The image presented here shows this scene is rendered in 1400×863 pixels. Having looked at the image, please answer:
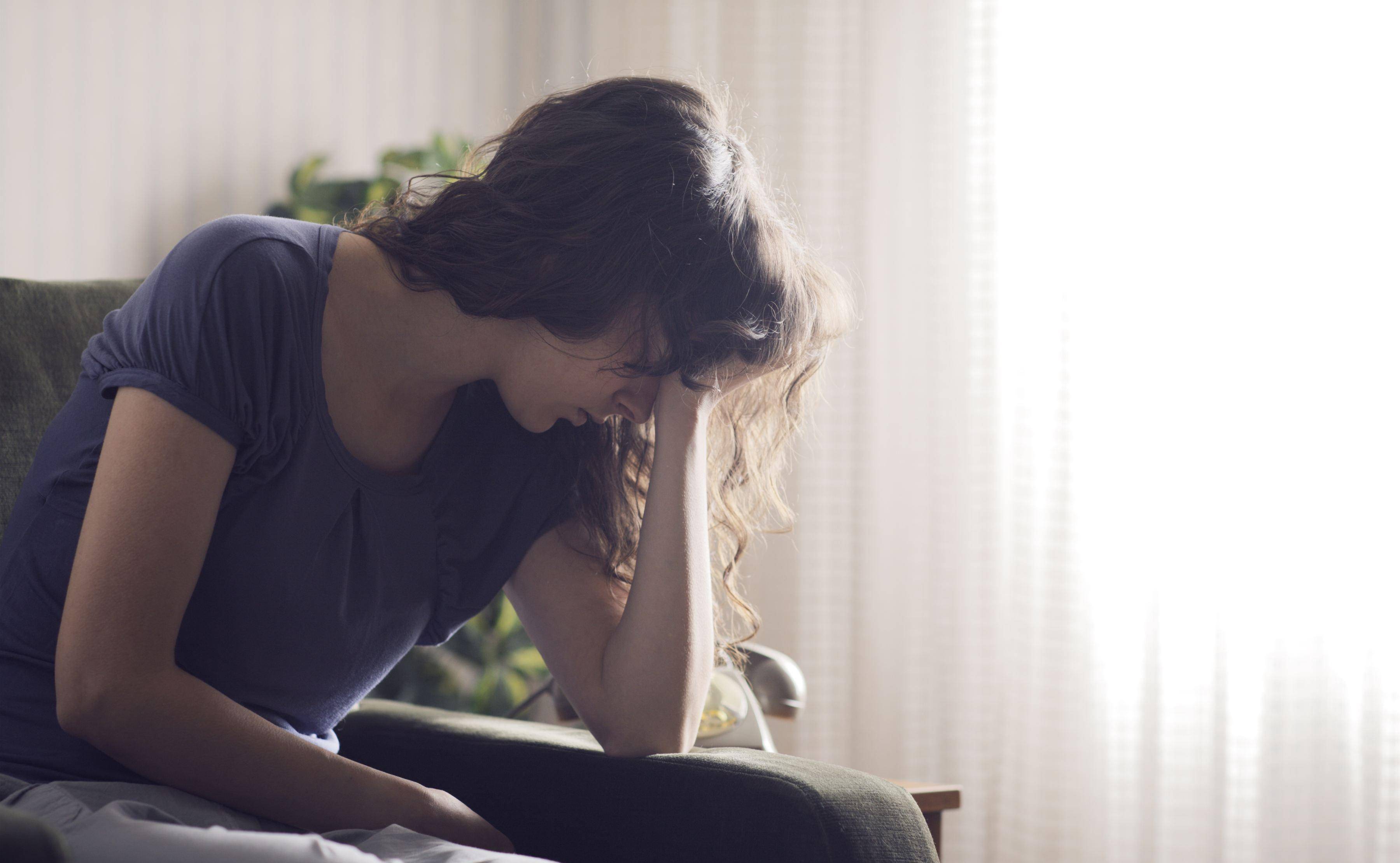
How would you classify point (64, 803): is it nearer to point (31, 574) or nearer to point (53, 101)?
point (31, 574)

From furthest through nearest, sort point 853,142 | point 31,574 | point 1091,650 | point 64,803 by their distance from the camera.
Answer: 1. point 853,142
2. point 1091,650
3. point 31,574
4. point 64,803

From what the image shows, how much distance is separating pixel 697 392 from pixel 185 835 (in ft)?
1.76

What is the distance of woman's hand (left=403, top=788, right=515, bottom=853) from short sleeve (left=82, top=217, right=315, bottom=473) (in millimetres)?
300

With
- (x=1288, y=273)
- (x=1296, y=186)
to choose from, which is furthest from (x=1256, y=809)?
(x=1296, y=186)

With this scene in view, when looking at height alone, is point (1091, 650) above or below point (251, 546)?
below

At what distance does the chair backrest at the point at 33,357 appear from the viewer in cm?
101

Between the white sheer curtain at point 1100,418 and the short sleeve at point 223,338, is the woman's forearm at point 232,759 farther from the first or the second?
the white sheer curtain at point 1100,418

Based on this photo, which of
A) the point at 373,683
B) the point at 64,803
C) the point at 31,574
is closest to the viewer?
the point at 64,803

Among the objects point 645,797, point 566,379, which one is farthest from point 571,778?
point 566,379

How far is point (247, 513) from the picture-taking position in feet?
2.72

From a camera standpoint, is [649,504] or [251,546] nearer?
[251,546]

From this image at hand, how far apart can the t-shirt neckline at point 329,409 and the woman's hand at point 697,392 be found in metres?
0.23

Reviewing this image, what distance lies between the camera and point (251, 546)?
827 mm

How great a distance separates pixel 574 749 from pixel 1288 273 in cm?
129
